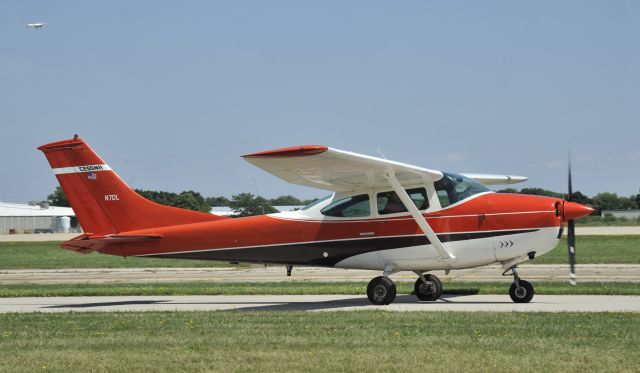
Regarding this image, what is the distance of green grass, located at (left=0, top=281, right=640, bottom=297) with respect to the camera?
1926 centimetres

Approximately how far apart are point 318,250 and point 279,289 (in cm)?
420

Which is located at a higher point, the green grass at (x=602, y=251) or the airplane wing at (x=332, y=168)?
the airplane wing at (x=332, y=168)

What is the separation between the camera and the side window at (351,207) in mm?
17047

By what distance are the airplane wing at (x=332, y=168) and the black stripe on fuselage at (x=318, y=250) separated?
1.12 metres

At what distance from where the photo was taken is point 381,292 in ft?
54.4

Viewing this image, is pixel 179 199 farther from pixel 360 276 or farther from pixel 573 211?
pixel 573 211

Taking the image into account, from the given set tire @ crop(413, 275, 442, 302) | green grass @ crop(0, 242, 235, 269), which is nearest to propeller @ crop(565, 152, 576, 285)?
tire @ crop(413, 275, 442, 302)

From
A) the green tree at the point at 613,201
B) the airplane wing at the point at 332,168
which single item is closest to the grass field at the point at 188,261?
the airplane wing at the point at 332,168

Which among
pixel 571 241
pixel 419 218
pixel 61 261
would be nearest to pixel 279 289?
pixel 419 218

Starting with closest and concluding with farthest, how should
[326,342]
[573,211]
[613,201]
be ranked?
[326,342]
[573,211]
[613,201]

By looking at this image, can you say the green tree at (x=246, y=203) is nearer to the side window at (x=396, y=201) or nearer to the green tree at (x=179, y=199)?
the green tree at (x=179, y=199)

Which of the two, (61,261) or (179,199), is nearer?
(61,261)

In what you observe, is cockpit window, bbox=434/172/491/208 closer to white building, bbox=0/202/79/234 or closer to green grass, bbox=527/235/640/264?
green grass, bbox=527/235/640/264

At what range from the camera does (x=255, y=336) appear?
1155 centimetres
